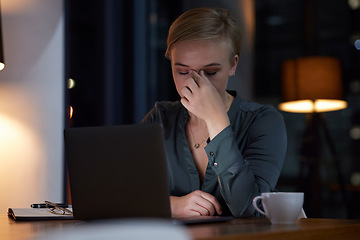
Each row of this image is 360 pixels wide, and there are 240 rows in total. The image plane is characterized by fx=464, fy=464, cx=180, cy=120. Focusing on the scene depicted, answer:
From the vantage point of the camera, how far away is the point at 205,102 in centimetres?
142

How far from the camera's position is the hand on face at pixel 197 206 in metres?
1.28

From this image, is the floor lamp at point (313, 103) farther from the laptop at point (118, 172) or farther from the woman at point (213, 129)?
the laptop at point (118, 172)

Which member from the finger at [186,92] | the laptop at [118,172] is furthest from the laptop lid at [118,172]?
the finger at [186,92]

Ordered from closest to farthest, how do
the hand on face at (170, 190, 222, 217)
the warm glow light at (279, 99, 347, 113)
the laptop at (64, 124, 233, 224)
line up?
the laptop at (64, 124, 233, 224), the hand on face at (170, 190, 222, 217), the warm glow light at (279, 99, 347, 113)

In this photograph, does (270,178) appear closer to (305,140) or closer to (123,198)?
(123,198)

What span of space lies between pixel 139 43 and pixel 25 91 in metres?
1.47

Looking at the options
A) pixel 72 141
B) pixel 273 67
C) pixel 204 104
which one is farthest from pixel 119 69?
pixel 72 141

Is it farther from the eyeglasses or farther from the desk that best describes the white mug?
the eyeglasses

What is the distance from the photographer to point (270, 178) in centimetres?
147

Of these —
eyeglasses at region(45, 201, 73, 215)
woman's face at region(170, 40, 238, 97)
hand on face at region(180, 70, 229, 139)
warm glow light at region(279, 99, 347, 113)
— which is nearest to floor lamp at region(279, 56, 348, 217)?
warm glow light at region(279, 99, 347, 113)

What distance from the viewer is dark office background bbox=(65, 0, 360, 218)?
11.8 feet

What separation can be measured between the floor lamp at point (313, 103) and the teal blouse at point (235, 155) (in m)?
1.63

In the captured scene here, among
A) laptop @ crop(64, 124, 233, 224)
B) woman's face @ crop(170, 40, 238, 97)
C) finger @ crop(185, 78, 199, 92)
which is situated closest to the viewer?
laptop @ crop(64, 124, 233, 224)

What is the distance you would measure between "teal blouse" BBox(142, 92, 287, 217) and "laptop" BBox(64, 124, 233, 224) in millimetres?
281
